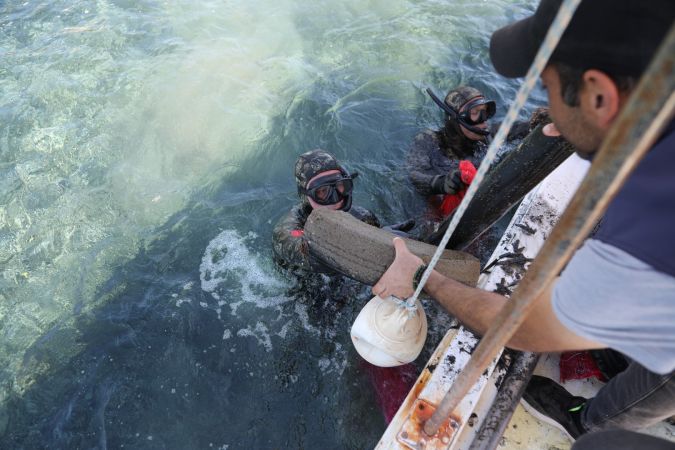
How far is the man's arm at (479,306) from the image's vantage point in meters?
1.49

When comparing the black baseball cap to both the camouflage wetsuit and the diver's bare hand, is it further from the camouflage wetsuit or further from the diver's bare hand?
the camouflage wetsuit

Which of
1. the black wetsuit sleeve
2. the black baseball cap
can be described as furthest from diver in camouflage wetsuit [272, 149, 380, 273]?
the black baseball cap

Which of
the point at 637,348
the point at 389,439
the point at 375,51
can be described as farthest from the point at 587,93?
the point at 375,51

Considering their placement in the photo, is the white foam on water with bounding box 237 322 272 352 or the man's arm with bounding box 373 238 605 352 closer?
the man's arm with bounding box 373 238 605 352

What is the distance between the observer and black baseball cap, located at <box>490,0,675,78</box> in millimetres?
1084

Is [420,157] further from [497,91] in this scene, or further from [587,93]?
[587,93]

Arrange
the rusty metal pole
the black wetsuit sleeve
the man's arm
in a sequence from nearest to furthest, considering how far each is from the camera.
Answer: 1. the rusty metal pole
2. the man's arm
3. the black wetsuit sleeve

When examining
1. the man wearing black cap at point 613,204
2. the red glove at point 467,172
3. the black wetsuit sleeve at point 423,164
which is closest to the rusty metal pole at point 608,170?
the man wearing black cap at point 613,204

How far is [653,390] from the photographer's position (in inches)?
82.0

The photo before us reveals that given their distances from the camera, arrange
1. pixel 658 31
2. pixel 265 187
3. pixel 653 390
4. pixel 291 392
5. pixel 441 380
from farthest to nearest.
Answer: pixel 265 187 → pixel 291 392 → pixel 441 380 → pixel 653 390 → pixel 658 31

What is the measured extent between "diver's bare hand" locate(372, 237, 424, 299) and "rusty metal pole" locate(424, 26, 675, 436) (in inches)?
50.3

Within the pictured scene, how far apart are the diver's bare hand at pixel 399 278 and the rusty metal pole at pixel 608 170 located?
128cm

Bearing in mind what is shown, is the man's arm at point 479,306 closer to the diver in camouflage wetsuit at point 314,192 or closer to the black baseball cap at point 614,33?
the black baseball cap at point 614,33

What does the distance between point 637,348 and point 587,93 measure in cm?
80
